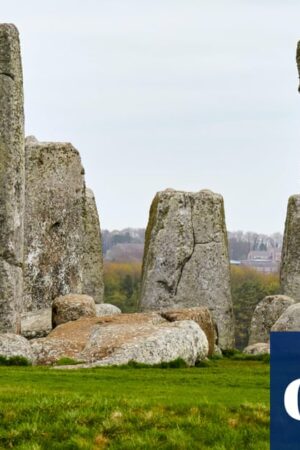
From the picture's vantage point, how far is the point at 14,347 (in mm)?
26453

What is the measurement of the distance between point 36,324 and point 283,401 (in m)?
16.1

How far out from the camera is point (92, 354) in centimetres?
2638

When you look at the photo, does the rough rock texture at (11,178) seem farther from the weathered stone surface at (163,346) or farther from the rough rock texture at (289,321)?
the rough rock texture at (289,321)

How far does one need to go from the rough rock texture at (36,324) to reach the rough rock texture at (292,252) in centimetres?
1204

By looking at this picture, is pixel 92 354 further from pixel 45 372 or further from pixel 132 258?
pixel 132 258

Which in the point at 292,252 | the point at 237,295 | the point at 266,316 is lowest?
the point at 266,316

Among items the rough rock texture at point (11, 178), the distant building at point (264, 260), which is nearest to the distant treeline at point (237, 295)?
the distant building at point (264, 260)

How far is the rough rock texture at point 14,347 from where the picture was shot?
86.1ft

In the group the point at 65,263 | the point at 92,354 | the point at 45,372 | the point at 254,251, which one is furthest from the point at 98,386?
the point at 254,251

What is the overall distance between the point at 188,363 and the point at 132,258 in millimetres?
79240

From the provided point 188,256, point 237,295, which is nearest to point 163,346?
point 188,256

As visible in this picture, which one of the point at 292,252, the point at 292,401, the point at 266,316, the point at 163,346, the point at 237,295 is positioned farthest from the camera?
the point at 237,295

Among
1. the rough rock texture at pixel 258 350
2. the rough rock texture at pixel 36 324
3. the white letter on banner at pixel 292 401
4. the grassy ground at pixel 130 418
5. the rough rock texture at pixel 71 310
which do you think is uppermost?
the rough rock texture at pixel 71 310

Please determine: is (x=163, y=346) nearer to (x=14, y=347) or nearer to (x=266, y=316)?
(x=14, y=347)
